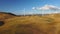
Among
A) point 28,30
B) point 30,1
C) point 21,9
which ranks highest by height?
point 30,1

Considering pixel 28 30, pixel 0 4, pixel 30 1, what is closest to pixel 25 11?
pixel 30 1

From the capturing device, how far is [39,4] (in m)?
2.88

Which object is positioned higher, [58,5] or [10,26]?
[58,5]

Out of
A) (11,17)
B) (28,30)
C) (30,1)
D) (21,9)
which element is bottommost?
(28,30)

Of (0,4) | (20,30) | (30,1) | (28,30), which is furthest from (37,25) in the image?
(0,4)

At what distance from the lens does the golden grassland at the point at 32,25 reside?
2.76 metres

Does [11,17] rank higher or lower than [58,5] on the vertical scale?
lower

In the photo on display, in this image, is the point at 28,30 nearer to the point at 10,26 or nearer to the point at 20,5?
the point at 10,26

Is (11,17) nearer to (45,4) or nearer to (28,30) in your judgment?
(28,30)

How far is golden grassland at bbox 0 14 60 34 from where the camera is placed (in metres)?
2.76

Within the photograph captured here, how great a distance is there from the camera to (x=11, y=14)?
2.88m

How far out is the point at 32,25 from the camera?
9.25 ft

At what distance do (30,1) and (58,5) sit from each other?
71 cm

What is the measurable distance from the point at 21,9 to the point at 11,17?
0.32 m
